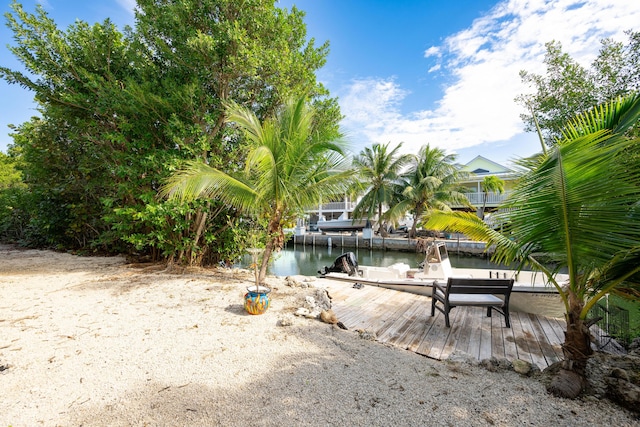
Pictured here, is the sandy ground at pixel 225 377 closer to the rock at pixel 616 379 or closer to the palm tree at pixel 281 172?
the rock at pixel 616 379

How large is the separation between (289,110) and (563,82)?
7429 mm

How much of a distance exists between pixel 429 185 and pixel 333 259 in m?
9.91

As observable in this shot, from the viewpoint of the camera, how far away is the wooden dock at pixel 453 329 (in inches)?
148

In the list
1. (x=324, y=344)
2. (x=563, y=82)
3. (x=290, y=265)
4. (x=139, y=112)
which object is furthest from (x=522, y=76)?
(x=290, y=265)

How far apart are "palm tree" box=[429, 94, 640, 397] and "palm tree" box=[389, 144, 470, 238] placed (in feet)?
64.5

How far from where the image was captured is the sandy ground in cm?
218

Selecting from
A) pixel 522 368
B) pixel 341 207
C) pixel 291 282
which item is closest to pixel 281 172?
pixel 291 282

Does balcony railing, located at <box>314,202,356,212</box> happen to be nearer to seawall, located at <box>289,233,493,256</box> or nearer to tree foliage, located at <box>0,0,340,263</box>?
seawall, located at <box>289,233,493,256</box>

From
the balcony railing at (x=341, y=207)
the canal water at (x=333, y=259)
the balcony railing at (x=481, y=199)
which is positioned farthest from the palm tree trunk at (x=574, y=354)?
the balcony railing at (x=341, y=207)

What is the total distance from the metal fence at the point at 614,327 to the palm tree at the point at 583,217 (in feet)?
7.31

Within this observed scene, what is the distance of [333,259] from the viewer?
22594 mm

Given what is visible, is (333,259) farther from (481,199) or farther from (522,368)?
(522,368)

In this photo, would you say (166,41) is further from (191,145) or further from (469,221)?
(469,221)

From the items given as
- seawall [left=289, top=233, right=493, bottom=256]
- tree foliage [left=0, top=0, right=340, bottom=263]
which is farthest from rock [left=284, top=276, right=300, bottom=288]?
seawall [left=289, top=233, right=493, bottom=256]
